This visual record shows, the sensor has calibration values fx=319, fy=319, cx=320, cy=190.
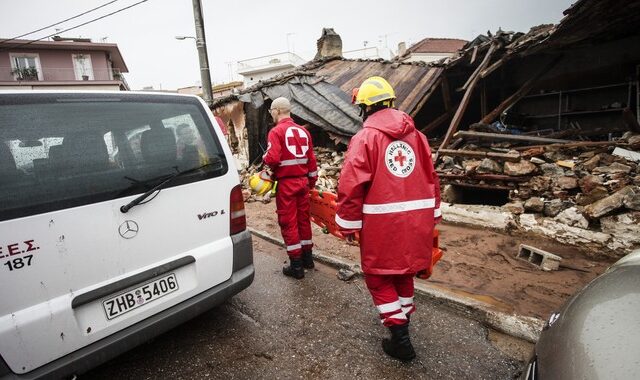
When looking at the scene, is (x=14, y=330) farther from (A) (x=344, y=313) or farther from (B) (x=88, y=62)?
(B) (x=88, y=62)

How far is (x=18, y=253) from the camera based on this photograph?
1531mm

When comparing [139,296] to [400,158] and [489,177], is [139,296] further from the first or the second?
[489,177]

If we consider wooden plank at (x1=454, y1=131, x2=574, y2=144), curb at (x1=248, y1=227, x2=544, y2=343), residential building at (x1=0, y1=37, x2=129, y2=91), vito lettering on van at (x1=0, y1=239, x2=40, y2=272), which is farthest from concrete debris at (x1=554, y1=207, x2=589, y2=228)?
residential building at (x1=0, y1=37, x2=129, y2=91)

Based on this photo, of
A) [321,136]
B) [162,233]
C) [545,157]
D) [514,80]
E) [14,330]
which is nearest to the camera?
[14,330]

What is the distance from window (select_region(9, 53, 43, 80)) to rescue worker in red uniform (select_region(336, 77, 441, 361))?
110ft

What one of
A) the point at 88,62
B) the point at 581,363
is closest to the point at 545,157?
the point at 581,363

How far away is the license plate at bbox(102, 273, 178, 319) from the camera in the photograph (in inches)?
71.7

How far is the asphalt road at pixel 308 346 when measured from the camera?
2188 millimetres

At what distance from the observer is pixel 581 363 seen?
1.03 metres

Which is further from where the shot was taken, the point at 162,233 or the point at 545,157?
the point at 545,157

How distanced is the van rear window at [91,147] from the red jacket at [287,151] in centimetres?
102

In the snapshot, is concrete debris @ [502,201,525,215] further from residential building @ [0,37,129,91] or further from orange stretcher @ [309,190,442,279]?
residential building @ [0,37,129,91]

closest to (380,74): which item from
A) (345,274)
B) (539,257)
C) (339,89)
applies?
(339,89)

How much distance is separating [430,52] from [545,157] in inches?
1207
